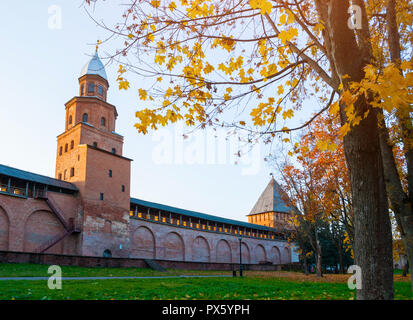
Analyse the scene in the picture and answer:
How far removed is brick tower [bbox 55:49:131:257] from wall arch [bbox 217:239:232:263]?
16052 mm

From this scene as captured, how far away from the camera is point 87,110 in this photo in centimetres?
3509

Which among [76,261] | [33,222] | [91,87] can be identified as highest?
[91,87]

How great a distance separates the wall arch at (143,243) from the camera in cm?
3350

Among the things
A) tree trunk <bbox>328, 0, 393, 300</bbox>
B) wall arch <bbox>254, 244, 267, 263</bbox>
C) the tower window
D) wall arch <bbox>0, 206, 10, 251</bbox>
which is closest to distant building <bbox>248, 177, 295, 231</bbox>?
wall arch <bbox>254, 244, 267, 263</bbox>

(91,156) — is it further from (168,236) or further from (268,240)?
(268,240)

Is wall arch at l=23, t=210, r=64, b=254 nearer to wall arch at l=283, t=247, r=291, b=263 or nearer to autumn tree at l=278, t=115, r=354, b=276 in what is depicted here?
autumn tree at l=278, t=115, r=354, b=276

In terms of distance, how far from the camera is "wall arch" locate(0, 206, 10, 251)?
77.3 ft

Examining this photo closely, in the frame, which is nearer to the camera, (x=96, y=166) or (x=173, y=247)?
(x=96, y=166)

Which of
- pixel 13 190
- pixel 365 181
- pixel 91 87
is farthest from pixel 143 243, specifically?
pixel 365 181

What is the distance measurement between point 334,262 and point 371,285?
4940cm

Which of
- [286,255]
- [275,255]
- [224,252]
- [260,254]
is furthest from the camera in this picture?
[286,255]

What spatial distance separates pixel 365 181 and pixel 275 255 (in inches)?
2196

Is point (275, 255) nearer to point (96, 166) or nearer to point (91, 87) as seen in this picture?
point (96, 166)

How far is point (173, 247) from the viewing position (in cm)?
3744
